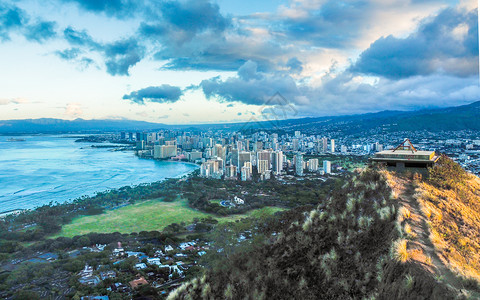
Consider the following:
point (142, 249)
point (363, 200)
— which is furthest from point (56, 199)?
point (363, 200)

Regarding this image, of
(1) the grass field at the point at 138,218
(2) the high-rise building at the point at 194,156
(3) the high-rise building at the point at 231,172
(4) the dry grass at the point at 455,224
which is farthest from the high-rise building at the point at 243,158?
(4) the dry grass at the point at 455,224

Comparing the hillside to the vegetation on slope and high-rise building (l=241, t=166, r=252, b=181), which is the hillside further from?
high-rise building (l=241, t=166, r=252, b=181)

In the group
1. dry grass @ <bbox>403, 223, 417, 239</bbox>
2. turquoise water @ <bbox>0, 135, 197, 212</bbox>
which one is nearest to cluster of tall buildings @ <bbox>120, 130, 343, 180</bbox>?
turquoise water @ <bbox>0, 135, 197, 212</bbox>

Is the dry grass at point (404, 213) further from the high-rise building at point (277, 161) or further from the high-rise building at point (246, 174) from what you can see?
the high-rise building at point (277, 161)

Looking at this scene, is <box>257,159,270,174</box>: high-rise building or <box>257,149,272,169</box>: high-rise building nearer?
<box>257,159,270,174</box>: high-rise building

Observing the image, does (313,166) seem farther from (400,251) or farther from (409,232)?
(400,251)

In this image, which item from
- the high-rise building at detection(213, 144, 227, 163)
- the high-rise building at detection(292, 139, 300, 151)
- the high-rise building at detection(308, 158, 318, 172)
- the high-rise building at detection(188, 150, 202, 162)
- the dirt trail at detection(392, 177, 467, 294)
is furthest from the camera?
the high-rise building at detection(292, 139, 300, 151)
